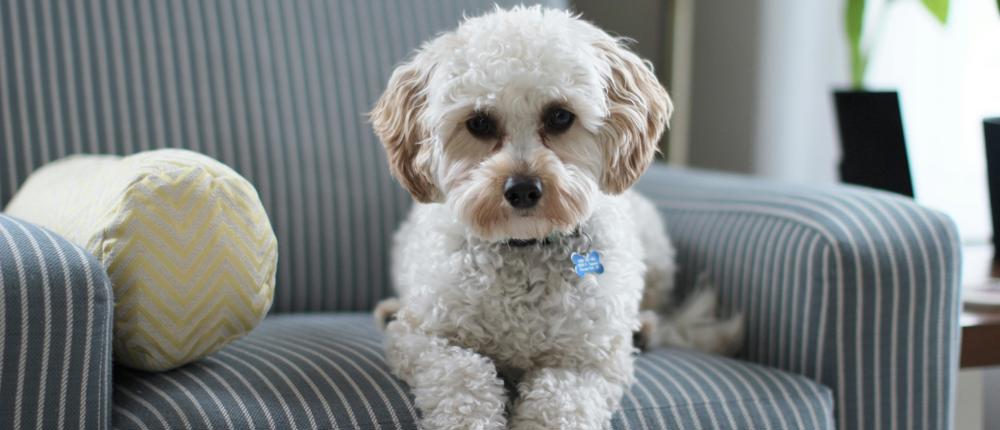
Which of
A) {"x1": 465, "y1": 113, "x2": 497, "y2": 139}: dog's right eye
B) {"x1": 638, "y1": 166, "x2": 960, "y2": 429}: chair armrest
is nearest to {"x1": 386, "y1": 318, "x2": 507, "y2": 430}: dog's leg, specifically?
{"x1": 465, "y1": 113, "x2": 497, "y2": 139}: dog's right eye

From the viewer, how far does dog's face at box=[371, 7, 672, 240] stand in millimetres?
1253

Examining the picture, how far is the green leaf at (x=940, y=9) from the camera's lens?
216cm

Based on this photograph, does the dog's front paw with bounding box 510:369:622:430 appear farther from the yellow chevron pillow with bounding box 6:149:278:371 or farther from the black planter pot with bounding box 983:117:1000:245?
the black planter pot with bounding box 983:117:1000:245

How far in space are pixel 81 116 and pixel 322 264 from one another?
54 cm

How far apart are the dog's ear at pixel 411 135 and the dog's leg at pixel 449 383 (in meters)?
0.21

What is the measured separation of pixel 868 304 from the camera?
57.9 inches

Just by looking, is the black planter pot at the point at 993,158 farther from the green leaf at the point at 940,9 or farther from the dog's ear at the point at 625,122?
the dog's ear at the point at 625,122

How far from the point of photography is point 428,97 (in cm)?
132

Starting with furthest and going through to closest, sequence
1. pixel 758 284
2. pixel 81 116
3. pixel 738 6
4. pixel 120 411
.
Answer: pixel 738 6 < pixel 81 116 < pixel 758 284 < pixel 120 411

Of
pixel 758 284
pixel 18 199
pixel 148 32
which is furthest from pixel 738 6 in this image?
pixel 18 199

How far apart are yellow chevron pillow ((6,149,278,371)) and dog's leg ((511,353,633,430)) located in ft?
1.32

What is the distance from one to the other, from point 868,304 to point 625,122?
49 centimetres

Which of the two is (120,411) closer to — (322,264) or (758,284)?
(322,264)

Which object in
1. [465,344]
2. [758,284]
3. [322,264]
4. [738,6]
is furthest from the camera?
[738,6]
